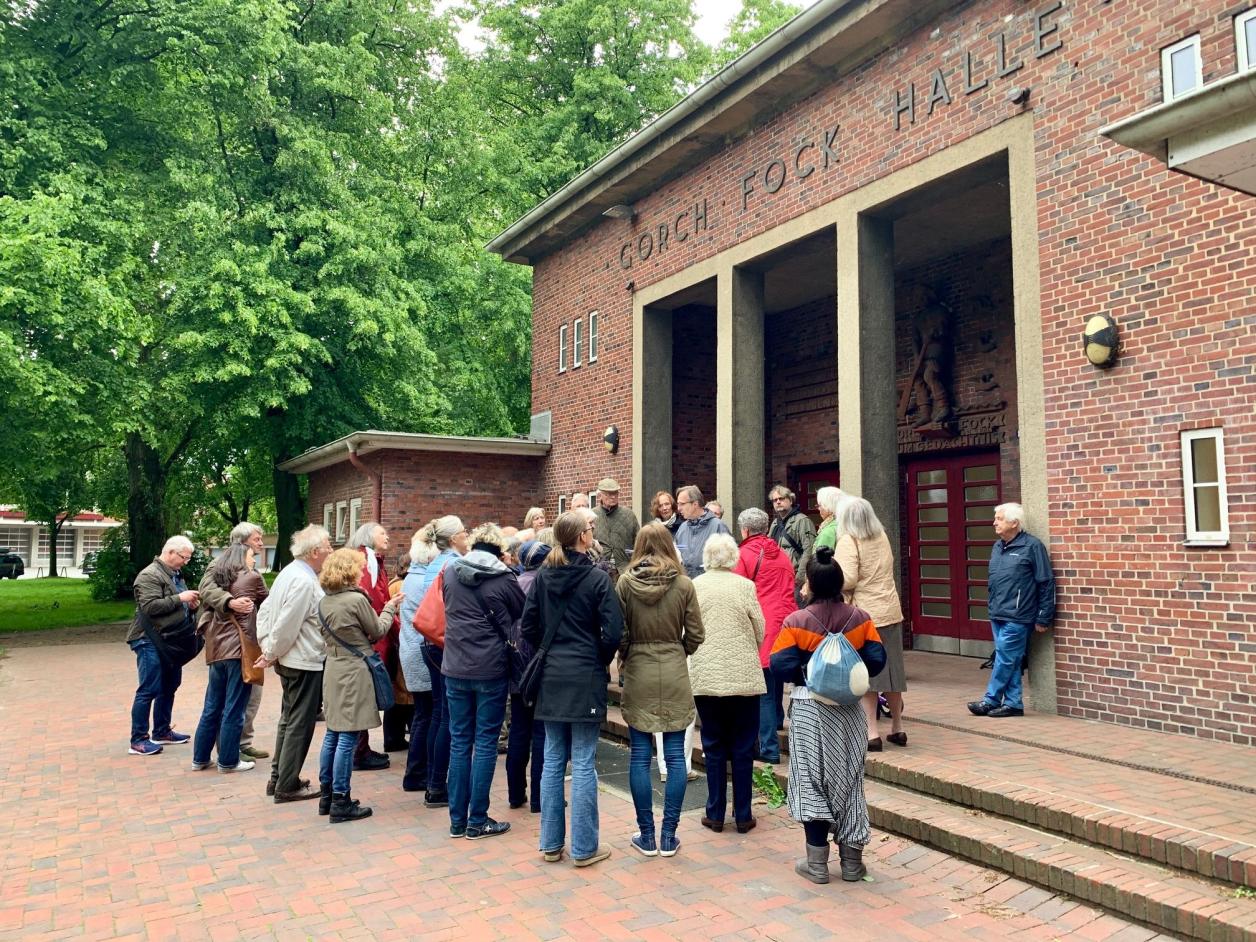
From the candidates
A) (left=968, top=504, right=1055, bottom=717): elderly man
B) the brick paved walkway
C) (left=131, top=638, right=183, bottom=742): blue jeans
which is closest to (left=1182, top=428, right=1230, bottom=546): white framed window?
(left=968, top=504, right=1055, bottom=717): elderly man

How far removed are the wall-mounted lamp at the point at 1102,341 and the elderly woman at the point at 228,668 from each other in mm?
6426

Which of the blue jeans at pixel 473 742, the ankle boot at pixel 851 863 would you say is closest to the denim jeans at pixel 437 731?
the blue jeans at pixel 473 742

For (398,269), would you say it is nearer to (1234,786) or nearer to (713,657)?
(713,657)

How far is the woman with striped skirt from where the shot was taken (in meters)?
4.36

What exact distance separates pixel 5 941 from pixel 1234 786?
6028 millimetres

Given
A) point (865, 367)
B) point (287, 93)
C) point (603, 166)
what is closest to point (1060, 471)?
point (865, 367)

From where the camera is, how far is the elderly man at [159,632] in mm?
7199

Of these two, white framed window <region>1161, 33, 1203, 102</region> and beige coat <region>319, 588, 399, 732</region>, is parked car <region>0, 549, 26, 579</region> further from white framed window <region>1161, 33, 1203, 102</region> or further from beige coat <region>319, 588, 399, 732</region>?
white framed window <region>1161, 33, 1203, 102</region>

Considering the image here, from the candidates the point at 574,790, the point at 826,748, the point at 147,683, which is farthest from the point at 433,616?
the point at 147,683

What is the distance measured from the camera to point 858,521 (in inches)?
240

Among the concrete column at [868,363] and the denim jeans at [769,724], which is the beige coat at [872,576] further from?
the concrete column at [868,363]

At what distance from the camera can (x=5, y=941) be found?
385 centimetres

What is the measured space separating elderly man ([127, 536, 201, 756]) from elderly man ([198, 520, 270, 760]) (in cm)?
43

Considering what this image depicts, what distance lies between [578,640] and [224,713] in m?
3.52
